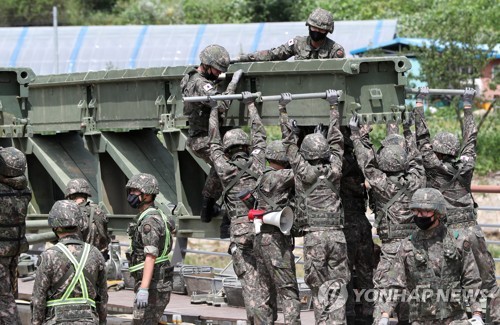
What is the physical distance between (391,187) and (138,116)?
345 cm

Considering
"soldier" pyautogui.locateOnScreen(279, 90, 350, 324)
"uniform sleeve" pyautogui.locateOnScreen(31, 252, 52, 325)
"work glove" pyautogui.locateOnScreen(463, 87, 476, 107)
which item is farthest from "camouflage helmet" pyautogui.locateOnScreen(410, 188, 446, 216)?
"uniform sleeve" pyautogui.locateOnScreen(31, 252, 52, 325)

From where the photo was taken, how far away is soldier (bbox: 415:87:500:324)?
11.9m

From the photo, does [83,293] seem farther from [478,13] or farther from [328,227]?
[478,13]

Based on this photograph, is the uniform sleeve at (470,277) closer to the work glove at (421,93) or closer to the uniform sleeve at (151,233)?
the work glove at (421,93)

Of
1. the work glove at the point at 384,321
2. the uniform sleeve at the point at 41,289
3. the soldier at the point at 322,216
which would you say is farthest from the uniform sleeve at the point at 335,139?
the uniform sleeve at the point at 41,289

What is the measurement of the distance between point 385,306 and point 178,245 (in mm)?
5423

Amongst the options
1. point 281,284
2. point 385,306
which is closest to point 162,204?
point 281,284

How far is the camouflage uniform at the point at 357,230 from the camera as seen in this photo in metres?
12.3

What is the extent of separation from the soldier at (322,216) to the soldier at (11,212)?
264 centimetres

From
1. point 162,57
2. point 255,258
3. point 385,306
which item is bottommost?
point 385,306

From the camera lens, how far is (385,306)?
33.1 ft

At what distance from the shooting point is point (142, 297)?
10766 mm

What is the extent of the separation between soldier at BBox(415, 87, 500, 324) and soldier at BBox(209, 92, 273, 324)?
5.09ft

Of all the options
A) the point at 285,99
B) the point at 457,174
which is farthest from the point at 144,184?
the point at 457,174
